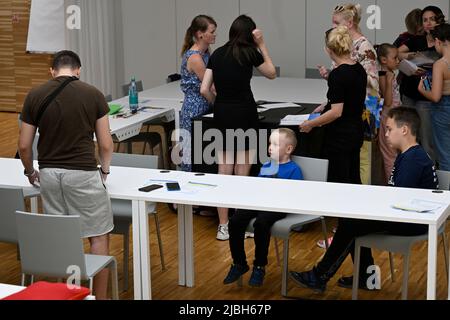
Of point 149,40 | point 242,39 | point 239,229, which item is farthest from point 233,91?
point 149,40

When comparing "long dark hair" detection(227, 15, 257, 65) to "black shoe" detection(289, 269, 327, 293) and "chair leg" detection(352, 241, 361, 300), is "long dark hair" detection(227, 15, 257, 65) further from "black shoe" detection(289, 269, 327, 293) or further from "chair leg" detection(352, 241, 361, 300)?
"chair leg" detection(352, 241, 361, 300)

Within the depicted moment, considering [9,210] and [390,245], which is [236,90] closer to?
[390,245]

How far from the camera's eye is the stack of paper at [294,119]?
691 centimetres

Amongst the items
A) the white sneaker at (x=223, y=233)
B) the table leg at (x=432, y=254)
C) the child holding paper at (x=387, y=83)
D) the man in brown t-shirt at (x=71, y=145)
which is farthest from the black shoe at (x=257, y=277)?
the child holding paper at (x=387, y=83)

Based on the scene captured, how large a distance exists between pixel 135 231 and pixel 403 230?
1534 millimetres

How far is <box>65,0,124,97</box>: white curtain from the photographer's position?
11086mm

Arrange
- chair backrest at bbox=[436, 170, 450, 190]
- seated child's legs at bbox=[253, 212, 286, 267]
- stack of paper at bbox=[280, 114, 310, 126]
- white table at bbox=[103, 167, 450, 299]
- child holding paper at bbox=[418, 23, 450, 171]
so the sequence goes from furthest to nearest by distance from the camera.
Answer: child holding paper at bbox=[418, 23, 450, 171]
stack of paper at bbox=[280, 114, 310, 126]
seated child's legs at bbox=[253, 212, 286, 267]
chair backrest at bbox=[436, 170, 450, 190]
white table at bbox=[103, 167, 450, 299]

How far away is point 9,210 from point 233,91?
197 centimetres

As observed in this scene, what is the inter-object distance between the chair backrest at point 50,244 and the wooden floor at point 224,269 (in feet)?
3.46

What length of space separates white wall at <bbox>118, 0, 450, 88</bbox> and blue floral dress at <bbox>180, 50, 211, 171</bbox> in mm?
3659

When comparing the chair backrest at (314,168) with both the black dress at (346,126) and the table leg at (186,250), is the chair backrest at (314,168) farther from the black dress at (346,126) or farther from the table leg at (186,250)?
the table leg at (186,250)

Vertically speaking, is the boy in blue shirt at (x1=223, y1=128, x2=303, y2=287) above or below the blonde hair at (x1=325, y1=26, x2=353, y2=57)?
below

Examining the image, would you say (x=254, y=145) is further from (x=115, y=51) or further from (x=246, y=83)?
(x=115, y=51)

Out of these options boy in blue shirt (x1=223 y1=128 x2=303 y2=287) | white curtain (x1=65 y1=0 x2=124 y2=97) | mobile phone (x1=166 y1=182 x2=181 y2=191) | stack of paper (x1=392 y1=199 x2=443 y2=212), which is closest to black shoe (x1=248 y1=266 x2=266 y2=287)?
boy in blue shirt (x1=223 y1=128 x2=303 y2=287)
